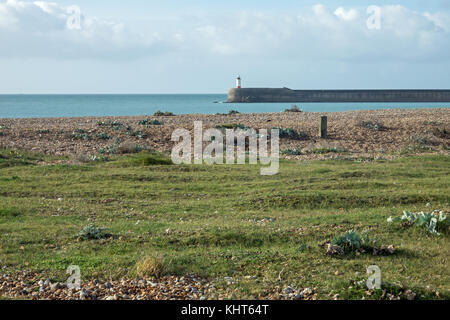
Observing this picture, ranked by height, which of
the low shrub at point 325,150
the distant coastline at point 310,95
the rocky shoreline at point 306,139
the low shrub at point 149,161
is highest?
the distant coastline at point 310,95

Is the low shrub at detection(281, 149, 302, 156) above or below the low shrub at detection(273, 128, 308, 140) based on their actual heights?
below

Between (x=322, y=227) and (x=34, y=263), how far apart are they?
5.22 meters

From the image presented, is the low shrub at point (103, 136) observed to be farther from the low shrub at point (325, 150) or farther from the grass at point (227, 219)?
the low shrub at point (325, 150)

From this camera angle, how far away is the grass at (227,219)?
25.9ft

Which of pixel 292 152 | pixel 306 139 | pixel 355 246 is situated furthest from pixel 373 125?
pixel 355 246

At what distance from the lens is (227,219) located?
11438mm
